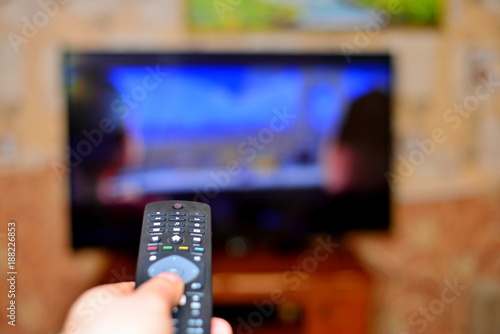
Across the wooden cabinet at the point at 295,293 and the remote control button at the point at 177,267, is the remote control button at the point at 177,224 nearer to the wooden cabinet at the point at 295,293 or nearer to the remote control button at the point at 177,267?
the remote control button at the point at 177,267

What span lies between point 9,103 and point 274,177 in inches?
35.8

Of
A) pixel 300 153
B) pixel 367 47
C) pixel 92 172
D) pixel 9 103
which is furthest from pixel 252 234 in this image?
pixel 9 103

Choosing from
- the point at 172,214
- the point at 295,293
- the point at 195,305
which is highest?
the point at 172,214

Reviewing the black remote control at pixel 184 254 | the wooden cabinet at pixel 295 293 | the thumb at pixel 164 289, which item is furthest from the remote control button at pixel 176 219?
the wooden cabinet at pixel 295 293

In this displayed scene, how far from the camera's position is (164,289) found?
617 mm

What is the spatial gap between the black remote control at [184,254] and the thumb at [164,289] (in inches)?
0.8

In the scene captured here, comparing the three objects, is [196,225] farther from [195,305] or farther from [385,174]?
[385,174]

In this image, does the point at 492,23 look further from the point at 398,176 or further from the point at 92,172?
the point at 92,172

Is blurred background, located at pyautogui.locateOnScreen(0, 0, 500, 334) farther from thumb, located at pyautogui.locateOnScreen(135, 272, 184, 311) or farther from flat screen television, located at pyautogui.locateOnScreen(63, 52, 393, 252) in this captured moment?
thumb, located at pyautogui.locateOnScreen(135, 272, 184, 311)

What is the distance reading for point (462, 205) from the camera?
6.19 feet

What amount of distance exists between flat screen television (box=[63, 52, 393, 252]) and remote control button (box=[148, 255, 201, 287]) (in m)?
0.93

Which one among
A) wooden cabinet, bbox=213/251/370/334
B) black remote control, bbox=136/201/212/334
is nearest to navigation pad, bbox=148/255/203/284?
black remote control, bbox=136/201/212/334

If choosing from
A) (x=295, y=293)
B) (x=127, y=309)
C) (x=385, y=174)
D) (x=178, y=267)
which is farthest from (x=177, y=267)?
(x=385, y=174)

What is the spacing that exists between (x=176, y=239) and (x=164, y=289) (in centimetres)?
13
